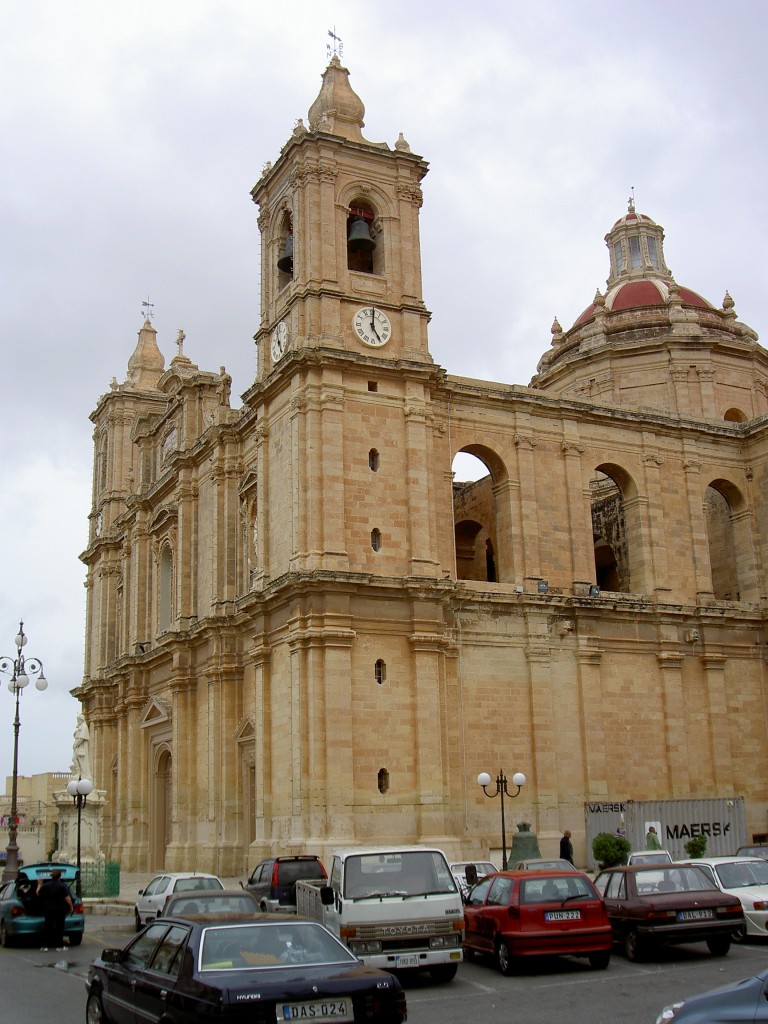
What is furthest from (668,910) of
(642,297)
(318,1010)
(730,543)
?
(642,297)

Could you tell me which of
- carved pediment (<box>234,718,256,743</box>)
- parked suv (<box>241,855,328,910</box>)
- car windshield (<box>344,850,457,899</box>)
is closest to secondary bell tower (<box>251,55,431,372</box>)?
carved pediment (<box>234,718,256,743</box>)

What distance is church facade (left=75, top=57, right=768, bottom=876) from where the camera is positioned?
2747cm

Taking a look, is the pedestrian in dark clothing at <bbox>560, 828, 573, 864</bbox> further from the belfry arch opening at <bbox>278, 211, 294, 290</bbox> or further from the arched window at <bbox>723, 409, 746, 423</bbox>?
the arched window at <bbox>723, 409, 746, 423</bbox>

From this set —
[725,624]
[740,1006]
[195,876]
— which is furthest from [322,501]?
[740,1006]

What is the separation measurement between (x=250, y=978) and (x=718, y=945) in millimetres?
9086

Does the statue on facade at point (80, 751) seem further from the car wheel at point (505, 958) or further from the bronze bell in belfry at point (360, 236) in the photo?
the car wheel at point (505, 958)

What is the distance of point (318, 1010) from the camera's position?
8133 millimetres

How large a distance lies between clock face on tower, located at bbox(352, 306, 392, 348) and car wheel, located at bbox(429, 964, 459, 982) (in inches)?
743

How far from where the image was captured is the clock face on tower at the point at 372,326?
30.1m

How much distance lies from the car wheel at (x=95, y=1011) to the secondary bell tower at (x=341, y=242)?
2001 centimetres

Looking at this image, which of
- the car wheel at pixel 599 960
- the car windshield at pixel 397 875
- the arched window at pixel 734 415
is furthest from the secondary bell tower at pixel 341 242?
the car wheel at pixel 599 960

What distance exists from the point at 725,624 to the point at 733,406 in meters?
12.3

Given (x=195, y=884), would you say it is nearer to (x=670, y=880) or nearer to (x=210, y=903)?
(x=210, y=903)

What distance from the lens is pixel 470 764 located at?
28.8 metres
